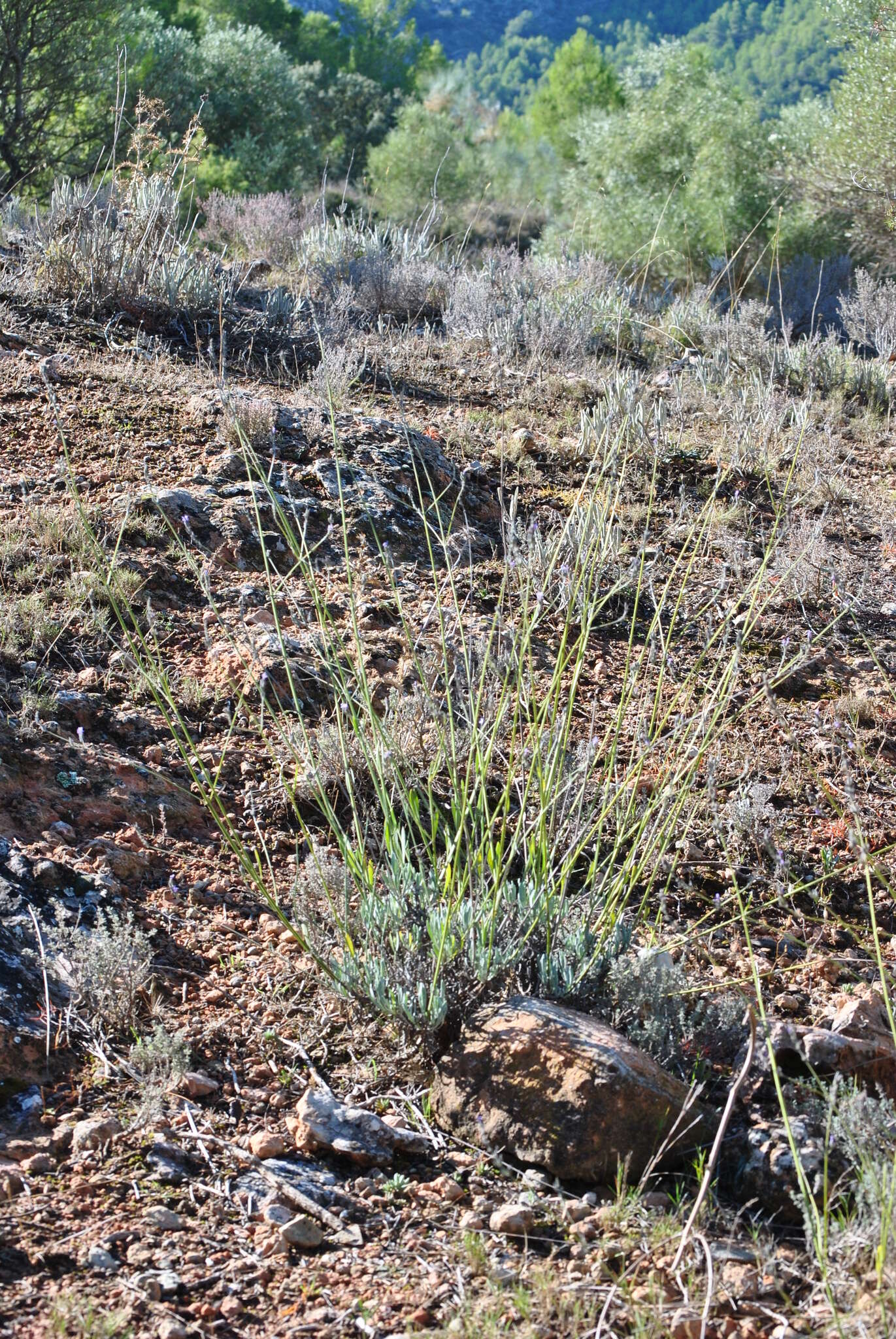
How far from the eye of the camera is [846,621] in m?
3.76

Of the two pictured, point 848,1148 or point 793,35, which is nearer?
point 848,1148

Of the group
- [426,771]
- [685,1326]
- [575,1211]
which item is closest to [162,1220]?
[575,1211]

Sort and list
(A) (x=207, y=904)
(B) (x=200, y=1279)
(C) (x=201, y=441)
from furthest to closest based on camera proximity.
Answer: (C) (x=201, y=441), (A) (x=207, y=904), (B) (x=200, y=1279)

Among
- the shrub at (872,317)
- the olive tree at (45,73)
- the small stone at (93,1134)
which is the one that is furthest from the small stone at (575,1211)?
the olive tree at (45,73)

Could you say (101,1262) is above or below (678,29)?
below

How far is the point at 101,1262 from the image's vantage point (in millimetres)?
1503

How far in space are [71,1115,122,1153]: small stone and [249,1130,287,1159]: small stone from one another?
23 centimetres

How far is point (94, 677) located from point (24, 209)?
5.93 meters

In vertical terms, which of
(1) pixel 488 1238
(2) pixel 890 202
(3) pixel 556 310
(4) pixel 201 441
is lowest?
(1) pixel 488 1238

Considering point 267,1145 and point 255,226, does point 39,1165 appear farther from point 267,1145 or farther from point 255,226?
point 255,226

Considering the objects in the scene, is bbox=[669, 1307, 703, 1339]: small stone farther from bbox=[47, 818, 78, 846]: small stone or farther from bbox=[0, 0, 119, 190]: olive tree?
bbox=[0, 0, 119, 190]: olive tree

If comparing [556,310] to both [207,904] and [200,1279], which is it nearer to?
[207,904]

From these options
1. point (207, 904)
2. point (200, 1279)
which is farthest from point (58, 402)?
point (200, 1279)

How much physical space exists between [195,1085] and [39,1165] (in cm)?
30
